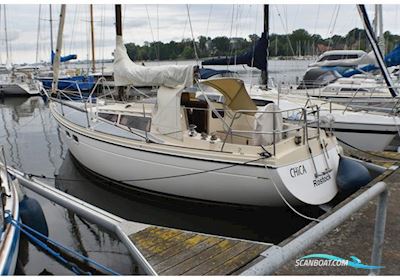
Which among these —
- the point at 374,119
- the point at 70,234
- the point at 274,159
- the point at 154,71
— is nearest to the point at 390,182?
the point at 274,159

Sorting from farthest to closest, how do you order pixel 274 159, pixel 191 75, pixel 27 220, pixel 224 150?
pixel 191 75 → pixel 224 150 → pixel 274 159 → pixel 27 220

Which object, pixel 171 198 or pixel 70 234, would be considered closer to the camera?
pixel 70 234

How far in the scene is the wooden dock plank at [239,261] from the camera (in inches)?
166

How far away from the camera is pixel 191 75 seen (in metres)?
7.36

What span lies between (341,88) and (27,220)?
13.7 metres

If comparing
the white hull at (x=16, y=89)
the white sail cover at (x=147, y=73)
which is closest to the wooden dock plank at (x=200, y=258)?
the white sail cover at (x=147, y=73)

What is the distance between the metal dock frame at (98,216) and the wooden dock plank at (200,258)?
0.76ft

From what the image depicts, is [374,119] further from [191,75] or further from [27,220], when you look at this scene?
[27,220]

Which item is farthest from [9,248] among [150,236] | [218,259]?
[218,259]

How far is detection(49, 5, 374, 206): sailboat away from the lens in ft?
21.1

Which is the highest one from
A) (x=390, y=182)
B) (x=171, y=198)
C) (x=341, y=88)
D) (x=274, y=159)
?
(x=341, y=88)

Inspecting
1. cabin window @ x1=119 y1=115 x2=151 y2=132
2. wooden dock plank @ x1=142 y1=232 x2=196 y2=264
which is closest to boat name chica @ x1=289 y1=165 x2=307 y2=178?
wooden dock plank @ x1=142 y1=232 x2=196 y2=264

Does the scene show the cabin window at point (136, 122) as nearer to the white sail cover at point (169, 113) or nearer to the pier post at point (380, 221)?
the white sail cover at point (169, 113)

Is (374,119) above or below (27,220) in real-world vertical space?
above
